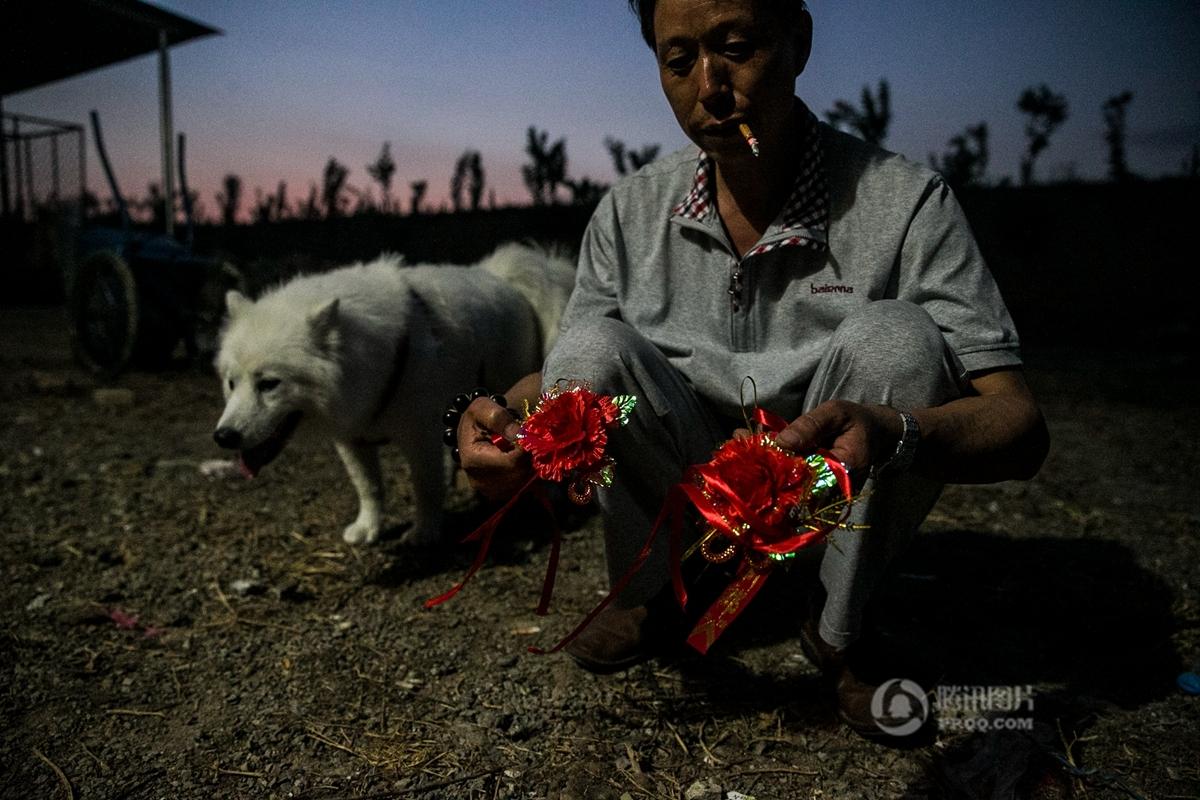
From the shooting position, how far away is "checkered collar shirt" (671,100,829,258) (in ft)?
5.73

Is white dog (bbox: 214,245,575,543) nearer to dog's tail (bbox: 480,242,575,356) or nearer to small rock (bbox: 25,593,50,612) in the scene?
dog's tail (bbox: 480,242,575,356)

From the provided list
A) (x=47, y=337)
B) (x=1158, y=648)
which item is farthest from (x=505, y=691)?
(x=47, y=337)

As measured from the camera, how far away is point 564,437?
130cm

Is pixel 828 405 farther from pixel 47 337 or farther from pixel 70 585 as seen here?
pixel 47 337

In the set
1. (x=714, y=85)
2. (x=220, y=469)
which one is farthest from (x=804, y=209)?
(x=220, y=469)

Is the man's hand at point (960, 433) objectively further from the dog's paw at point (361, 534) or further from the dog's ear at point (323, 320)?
the dog's paw at point (361, 534)

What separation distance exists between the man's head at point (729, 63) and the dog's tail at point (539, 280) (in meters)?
2.14

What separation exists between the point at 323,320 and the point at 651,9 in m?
1.55

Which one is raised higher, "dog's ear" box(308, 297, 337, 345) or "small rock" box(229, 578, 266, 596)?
"dog's ear" box(308, 297, 337, 345)

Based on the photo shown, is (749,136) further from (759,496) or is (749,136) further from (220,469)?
(220,469)

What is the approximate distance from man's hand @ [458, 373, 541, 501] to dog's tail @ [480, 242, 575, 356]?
2.24 metres

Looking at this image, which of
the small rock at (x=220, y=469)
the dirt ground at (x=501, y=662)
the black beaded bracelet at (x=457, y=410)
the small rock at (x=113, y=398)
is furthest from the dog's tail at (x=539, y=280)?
the small rock at (x=113, y=398)

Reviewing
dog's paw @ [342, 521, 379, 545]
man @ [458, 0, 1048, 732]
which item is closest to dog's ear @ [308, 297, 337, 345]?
dog's paw @ [342, 521, 379, 545]

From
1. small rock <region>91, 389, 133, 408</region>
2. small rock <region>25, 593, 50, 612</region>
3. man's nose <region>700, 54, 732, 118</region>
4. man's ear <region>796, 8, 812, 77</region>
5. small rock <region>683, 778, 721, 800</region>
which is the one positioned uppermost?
man's ear <region>796, 8, 812, 77</region>
